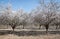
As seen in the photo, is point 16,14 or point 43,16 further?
point 16,14

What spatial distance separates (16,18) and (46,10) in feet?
33.3

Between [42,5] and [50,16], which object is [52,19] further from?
[42,5]

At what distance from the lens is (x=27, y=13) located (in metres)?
49.2

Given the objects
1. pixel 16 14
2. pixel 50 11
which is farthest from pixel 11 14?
pixel 50 11

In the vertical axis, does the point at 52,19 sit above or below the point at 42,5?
below

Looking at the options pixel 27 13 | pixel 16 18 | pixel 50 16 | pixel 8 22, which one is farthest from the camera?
pixel 27 13

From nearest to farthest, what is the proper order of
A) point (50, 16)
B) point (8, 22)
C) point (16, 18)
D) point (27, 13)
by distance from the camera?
point (50, 16) < point (8, 22) < point (16, 18) < point (27, 13)

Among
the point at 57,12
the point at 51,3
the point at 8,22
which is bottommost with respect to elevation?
the point at 8,22

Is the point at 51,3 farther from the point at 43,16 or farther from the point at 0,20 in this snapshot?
the point at 0,20

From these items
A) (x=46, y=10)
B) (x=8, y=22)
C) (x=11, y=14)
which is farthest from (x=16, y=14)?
(x=46, y=10)

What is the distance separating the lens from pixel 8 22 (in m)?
37.2

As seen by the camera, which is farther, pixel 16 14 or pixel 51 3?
pixel 16 14

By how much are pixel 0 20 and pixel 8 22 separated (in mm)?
2670

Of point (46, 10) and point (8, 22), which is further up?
point (46, 10)
